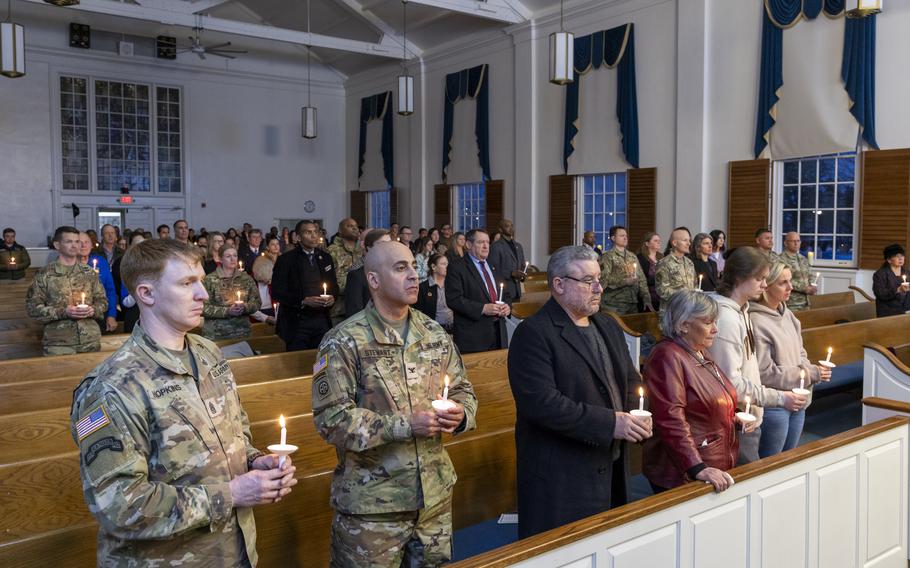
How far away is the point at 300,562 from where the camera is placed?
9.59 ft

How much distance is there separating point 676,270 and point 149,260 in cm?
508

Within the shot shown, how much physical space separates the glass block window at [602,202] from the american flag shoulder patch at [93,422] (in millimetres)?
10591


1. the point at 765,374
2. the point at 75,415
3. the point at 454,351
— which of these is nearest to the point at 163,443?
the point at 75,415

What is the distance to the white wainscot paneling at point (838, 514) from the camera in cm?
288

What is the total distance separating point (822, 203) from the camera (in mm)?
9094

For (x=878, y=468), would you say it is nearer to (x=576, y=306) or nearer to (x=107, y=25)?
(x=576, y=306)

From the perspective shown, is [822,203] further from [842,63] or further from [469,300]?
[469,300]

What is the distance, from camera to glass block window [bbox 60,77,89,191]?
15.1 metres

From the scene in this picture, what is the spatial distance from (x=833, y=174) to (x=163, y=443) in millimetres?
9094

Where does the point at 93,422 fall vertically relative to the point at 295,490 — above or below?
above

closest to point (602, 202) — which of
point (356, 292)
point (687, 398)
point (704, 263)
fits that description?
point (704, 263)

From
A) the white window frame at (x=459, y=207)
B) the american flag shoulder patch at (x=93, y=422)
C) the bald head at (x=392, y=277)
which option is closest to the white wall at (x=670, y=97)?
the white window frame at (x=459, y=207)

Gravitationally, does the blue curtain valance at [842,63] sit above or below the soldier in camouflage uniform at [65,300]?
above

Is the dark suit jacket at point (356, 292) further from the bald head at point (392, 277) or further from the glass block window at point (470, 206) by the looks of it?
the glass block window at point (470, 206)
